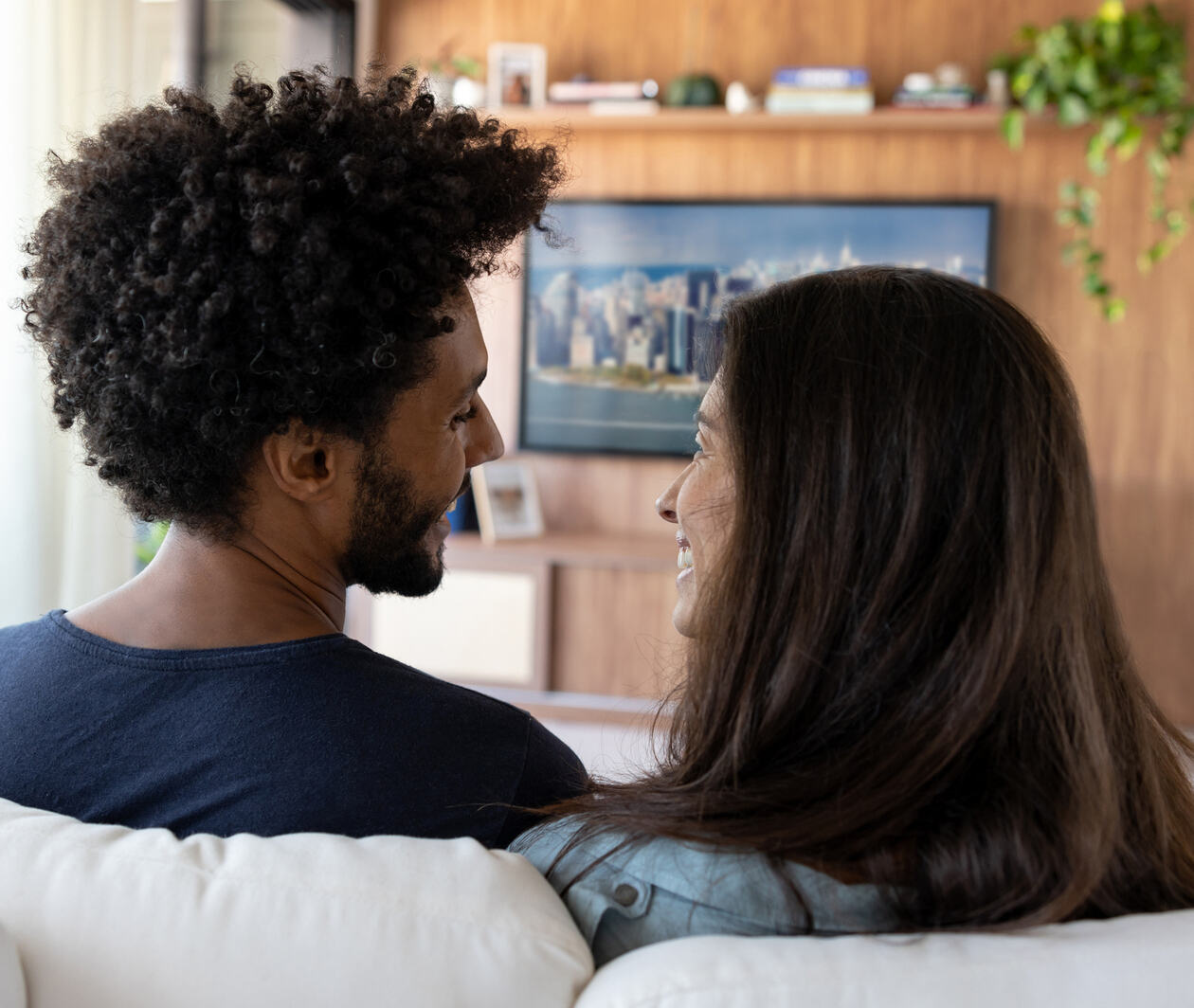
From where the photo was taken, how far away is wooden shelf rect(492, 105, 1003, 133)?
3680mm

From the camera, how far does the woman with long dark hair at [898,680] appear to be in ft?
2.46

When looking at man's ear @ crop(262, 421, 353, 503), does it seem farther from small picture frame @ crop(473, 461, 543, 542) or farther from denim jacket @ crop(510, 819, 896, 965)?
small picture frame @ crop(473, 461, 543, 542)

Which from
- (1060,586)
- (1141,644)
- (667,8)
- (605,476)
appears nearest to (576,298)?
(605,476)

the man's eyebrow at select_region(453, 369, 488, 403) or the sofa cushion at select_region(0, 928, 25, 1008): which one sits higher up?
the man's eyebrow at select_region(453, 369, 488, 403)

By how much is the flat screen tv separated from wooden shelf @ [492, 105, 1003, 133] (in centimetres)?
26

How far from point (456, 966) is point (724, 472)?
0.44 metres

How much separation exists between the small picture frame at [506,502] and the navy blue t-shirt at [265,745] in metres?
3.05

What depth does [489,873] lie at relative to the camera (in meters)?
0.75

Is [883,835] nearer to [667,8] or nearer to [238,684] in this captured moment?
[238,684]

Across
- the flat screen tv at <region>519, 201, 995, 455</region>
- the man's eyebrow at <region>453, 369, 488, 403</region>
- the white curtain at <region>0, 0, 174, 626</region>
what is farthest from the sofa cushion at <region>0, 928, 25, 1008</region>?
the flat screen tv at <region>519, 201, 995, 455</region>

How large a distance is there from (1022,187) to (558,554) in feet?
6.46

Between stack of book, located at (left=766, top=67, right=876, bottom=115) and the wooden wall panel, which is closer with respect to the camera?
stack of book, located at (left=766, top=67, right=876, bottom=115)

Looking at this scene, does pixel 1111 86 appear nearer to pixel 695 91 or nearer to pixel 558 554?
pixel 695 91

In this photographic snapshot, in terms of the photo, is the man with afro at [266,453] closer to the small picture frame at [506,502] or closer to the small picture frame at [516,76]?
the small picture frame at [506,502]
